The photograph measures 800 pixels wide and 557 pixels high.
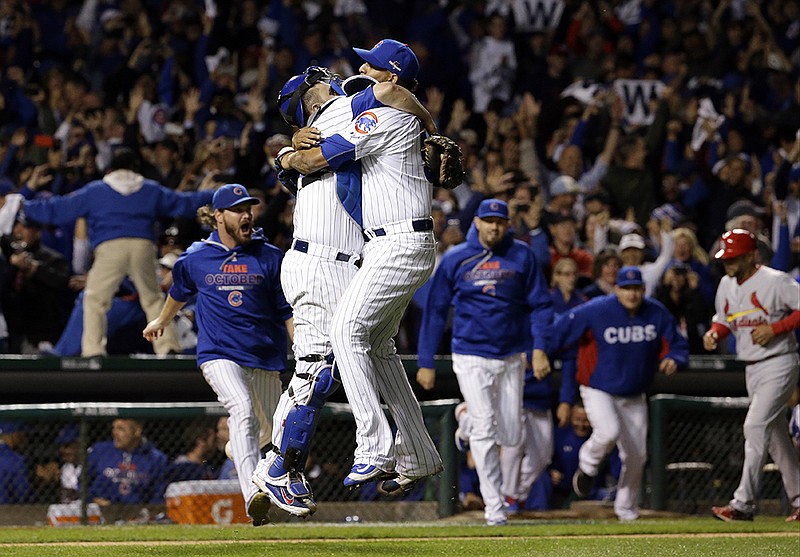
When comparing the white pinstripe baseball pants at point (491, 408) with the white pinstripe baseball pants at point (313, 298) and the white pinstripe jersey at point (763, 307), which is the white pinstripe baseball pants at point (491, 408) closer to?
the white pinstripe jersey at point (763, 307)

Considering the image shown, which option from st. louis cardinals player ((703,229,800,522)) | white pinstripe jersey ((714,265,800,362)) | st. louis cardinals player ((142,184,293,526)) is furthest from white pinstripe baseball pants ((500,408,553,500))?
st. louis cardinals player ((142,184,293,526))

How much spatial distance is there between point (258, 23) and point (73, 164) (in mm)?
4066

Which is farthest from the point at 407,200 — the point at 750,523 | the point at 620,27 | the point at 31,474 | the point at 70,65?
the point at 620,27

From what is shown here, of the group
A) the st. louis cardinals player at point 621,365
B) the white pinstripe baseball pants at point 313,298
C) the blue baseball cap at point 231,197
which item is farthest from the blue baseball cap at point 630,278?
the white pinstripe baseball pants at point 313,298

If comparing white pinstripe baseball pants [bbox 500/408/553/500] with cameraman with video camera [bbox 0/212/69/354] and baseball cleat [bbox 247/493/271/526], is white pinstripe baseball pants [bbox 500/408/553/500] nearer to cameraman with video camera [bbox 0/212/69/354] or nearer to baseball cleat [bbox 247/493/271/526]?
baseball cleat [bbox 247/493/271/526]

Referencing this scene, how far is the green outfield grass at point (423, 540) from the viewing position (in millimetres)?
7266

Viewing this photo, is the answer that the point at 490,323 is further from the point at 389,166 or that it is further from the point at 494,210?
the point at 389,166

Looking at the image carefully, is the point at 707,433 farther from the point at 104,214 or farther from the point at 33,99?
the point at 33,99

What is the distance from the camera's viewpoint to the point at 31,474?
10.5 metres

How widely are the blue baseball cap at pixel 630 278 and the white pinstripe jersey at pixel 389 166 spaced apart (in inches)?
171

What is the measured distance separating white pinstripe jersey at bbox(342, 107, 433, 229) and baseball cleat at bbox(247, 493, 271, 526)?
138 cm

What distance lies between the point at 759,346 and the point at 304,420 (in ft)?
14.6

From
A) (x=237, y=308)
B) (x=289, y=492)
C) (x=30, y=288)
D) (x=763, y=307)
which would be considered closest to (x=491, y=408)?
(x=763, y=307)

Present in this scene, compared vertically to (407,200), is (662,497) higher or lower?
lower
